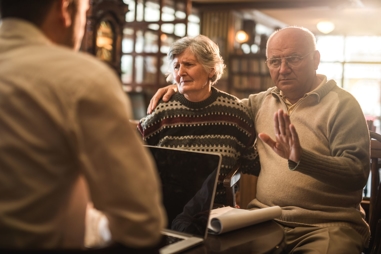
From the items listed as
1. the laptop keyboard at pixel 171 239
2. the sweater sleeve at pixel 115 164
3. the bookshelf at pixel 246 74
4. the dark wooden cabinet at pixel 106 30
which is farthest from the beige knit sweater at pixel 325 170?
the bookshelf at pixel 246 74

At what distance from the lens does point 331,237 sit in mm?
1914

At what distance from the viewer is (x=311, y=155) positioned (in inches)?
71.1

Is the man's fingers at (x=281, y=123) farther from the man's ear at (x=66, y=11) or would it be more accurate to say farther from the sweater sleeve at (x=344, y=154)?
the man's ear at (x=66, y=11)

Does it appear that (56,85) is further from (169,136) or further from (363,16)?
(363,16)

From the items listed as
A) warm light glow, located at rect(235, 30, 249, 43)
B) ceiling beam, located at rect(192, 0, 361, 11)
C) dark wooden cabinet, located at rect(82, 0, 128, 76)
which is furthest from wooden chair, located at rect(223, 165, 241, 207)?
warm light glow, located at rect(235, 30, 249, 43)

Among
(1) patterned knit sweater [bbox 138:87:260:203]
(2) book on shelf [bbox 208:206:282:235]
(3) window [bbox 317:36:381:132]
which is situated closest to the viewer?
(2) book on shelf [bbox 208:206:282:235]

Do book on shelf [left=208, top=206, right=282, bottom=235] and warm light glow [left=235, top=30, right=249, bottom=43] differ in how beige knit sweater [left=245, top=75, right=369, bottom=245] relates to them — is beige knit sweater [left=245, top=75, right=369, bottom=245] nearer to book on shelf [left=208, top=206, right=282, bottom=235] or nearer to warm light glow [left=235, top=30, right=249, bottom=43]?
book on shelf [left=208, top=206, right=282, bottom=235]

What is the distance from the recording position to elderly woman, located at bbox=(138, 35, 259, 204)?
7.39 feet

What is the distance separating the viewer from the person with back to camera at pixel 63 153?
2.78 feet

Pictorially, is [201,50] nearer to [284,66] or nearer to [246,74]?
[284,66]

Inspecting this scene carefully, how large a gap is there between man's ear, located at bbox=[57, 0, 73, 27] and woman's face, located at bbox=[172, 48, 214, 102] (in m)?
1.29

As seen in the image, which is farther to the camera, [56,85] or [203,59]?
[203,59]

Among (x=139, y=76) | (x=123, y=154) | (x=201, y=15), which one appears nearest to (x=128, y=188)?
(x=123, y=154)

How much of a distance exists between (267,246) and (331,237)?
21.8 inches
